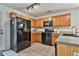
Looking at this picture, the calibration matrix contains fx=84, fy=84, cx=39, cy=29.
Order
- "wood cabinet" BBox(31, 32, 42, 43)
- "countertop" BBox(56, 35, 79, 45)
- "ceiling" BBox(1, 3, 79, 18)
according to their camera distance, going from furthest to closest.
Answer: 1. "wood cabinet" BBox(31, 32, 42, 43)
2. "countertop" BBox(56, 35, 79, 45)
3. "ceiling" BBox(1, 3, 79, 18)

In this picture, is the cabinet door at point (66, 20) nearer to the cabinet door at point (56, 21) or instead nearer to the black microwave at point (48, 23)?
the cabinet door at point (56, 21)

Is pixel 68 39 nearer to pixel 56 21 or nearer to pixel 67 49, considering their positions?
pixel 67 49

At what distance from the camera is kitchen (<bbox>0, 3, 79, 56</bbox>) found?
1162mm

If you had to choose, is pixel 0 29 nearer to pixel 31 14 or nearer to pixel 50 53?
pixel 31 14

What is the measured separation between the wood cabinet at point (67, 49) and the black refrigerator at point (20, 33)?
1.69ft

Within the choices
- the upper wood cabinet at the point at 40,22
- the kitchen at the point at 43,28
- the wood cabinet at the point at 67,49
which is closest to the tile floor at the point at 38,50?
the kitchen at the point at 43,28

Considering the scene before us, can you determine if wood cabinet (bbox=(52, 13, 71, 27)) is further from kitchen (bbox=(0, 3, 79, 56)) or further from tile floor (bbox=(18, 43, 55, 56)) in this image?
tile floor (bbox=(18, 43, 55, 56))

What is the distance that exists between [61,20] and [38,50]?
59cm

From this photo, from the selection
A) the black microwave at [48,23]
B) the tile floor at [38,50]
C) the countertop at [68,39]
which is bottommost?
the tile floor at [38,50]

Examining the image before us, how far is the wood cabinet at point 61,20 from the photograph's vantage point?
1193mm

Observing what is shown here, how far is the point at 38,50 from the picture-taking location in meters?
1.32

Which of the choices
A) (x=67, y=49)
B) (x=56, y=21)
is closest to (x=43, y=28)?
(x=56, y=21)

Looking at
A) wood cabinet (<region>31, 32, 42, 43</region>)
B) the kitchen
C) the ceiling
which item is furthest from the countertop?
the ceiling

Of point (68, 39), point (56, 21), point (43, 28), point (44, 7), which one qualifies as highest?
point (44, 7)
